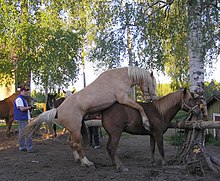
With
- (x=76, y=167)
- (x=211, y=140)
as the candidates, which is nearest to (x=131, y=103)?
(x=76, y=167)

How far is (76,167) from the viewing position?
20.3 ft

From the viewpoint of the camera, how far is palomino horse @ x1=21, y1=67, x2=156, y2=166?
5.98 metres

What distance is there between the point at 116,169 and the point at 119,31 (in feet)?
10.9

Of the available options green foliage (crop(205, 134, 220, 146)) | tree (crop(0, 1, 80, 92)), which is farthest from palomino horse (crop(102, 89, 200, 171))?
tree (crop(0, 1, 80, 92))

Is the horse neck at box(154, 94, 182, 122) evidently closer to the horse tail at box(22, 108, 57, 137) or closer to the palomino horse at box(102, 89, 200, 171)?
the palomino horse at box(102, 89, 200, 171)

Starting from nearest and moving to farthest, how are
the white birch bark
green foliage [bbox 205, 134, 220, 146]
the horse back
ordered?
1. the horse back
2. the white birch bark
3. green foliage [bbox 205, 134, 220, 146]

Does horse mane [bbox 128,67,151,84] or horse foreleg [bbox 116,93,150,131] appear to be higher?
horse mane [bbox 128,67,151,84]

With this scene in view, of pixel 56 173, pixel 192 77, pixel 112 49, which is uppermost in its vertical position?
pixel 112 49

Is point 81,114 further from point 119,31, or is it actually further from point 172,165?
point 119,31

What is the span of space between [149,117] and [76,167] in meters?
1.72

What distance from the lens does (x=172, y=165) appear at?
6156mm

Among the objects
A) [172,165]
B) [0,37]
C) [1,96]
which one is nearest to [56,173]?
[172,165]

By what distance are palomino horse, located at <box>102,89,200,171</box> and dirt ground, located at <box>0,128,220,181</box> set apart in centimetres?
46

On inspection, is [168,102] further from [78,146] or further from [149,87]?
[78,146]
